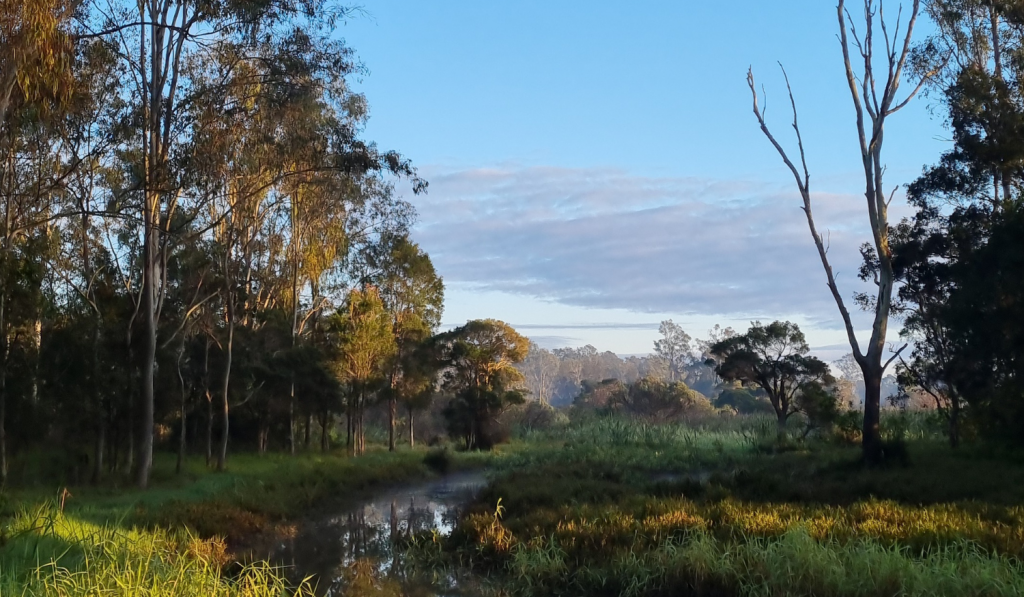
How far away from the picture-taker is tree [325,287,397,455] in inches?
1153

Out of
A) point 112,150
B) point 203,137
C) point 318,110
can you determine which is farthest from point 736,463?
point 112,150

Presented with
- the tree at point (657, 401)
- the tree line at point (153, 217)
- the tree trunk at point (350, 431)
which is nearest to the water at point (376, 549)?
the tree line at point (153, 217)

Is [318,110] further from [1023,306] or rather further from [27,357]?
[1023,306]

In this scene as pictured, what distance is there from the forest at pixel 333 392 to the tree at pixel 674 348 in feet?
249

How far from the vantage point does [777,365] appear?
32.1m

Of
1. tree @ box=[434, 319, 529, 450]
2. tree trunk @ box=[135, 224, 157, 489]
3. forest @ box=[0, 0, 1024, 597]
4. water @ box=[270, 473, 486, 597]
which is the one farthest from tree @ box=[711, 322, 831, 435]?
tree trunk @ box=[135, 224, 157, 489]

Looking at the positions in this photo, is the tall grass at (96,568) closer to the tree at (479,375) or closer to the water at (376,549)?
the water at (376,549)

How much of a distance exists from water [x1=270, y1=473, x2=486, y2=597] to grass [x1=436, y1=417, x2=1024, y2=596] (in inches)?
25.1

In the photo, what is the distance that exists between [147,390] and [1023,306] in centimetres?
1749

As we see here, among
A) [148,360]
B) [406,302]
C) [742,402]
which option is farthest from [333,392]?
[742,402]

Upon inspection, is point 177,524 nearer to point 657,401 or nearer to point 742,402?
point 657,401

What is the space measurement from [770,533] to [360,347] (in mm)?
21032

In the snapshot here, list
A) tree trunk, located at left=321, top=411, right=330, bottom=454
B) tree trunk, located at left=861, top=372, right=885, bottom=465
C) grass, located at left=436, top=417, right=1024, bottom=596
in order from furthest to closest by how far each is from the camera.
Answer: tree trunk, located at left=321, top=411, right=330, bottom=454 → tree trunk, located at left=861, top=372, right=885, bottom=465 → grass, located at left=436, top=417, right=1024, bottom=596

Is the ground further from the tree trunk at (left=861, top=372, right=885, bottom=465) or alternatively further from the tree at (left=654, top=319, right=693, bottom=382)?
the tree at (left=654, top=319, right=693, bottom=382)
